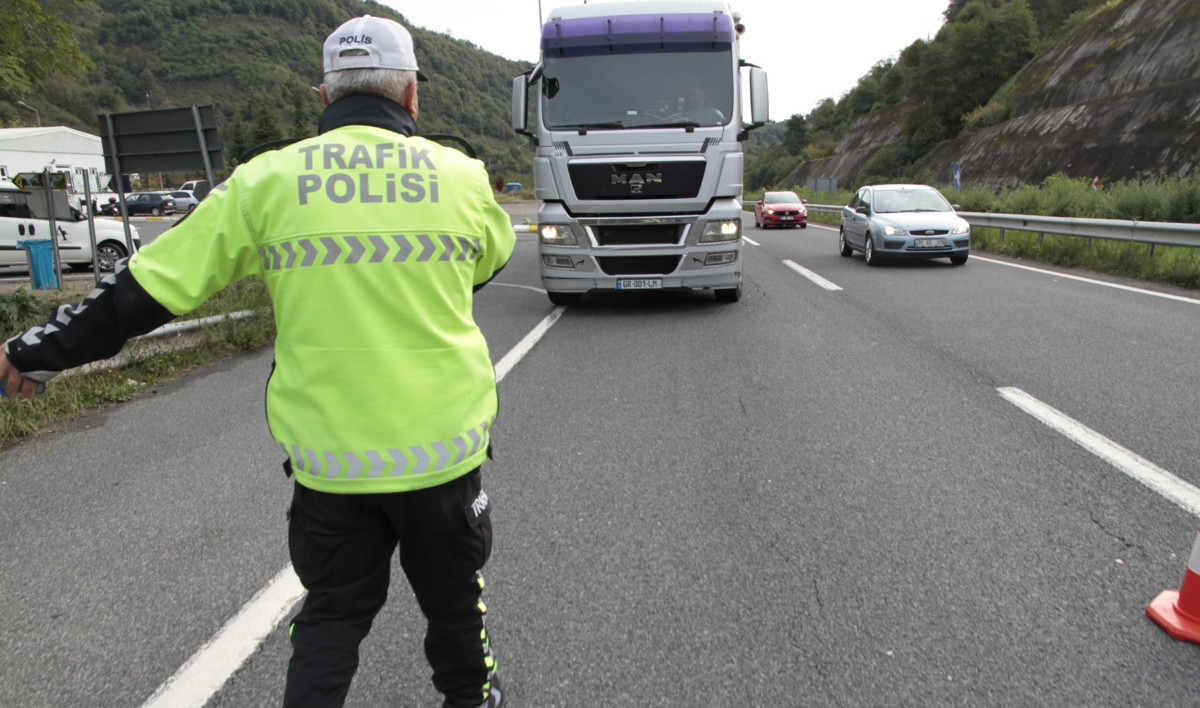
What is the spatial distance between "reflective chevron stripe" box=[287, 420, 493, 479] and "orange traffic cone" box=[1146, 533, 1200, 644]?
8.27 ft

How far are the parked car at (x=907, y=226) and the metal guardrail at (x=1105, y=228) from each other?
1.57 metres

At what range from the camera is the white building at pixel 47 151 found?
175 ft

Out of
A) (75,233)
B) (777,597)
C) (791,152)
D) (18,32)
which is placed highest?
(791,152)

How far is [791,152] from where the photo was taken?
129 metres

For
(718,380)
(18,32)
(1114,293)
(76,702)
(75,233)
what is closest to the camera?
(76,702)

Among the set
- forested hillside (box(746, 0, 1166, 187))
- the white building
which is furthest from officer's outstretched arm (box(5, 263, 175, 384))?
the white building

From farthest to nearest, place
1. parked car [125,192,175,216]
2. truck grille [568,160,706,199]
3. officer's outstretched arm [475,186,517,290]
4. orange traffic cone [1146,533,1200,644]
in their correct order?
parked car [125,192,175,216], truck grille [568,160,706,199], orange traffic cone [1146,533,1200,644], officer's outstretched arm [475,186,517,290]

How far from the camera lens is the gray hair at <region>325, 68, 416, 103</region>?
6.38 feet

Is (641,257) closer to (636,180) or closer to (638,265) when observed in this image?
(638,265)

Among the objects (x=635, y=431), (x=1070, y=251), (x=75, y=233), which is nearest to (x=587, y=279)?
(x=635, y=431)

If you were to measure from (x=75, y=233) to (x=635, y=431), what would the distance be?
17.2m

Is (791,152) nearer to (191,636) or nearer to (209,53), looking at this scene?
(209,53)

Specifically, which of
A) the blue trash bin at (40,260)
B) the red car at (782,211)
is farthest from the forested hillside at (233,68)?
the blue trash bin at (40,260)

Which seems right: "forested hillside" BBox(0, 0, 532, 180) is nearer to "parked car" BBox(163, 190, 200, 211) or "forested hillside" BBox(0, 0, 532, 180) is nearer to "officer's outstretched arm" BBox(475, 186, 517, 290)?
"parked car" BBox(163, 190, 200, 211)
